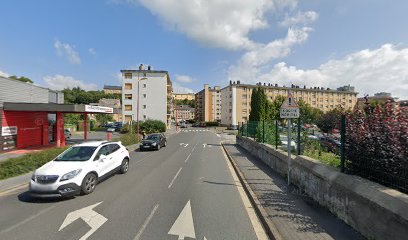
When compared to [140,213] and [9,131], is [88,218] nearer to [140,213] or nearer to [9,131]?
[140,213]

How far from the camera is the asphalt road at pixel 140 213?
5.21 m

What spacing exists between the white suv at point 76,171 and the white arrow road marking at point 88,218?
1135 mm

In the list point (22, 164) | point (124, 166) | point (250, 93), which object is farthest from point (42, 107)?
point (250, 93)

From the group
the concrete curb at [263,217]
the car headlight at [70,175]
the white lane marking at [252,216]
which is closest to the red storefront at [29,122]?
the car headlight at [70,175]

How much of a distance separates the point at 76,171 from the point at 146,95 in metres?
59.9

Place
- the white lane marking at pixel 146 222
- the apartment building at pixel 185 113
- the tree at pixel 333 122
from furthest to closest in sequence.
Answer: the apartment building at pixel 185 113
the tree at pixel 333 122
the white lane marking at pixel 146 222

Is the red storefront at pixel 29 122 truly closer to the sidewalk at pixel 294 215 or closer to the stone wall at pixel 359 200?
the sidewalk at pixel 294 215

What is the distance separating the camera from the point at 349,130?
6.01 meters

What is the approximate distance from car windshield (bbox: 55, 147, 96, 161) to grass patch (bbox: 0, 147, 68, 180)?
3.34 m

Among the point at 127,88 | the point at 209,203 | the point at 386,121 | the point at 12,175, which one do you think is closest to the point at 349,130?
the point at 386,121

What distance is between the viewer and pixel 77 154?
30.2 feet

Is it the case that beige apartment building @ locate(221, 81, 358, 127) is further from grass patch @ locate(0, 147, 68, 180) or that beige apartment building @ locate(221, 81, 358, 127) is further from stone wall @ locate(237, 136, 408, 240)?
stone wall @ locate(237, 136, 408, 240)

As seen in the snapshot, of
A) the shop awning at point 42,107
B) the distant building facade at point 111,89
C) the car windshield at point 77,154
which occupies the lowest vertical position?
the car windshield at point 77,154

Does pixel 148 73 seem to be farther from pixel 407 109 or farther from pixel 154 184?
pixel 407 109
